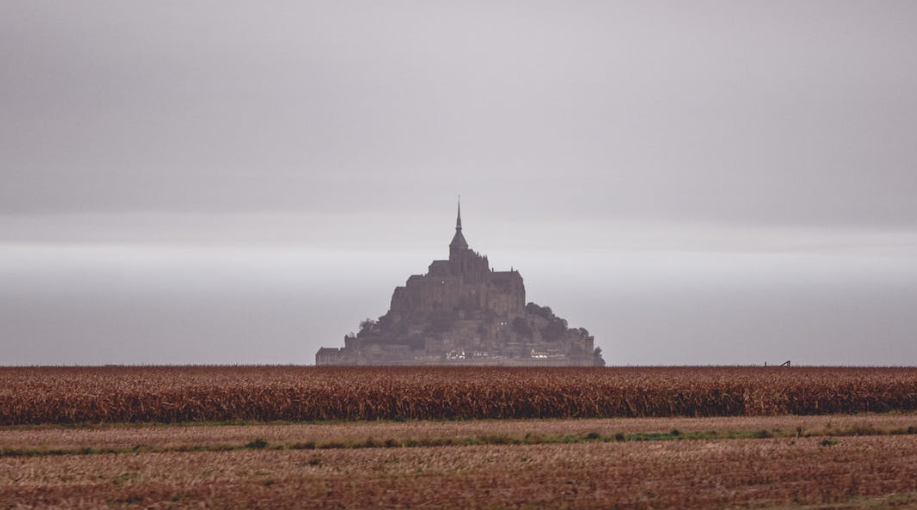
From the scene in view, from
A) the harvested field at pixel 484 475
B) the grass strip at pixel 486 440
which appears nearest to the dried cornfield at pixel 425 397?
the harvested field at pixel 484 475

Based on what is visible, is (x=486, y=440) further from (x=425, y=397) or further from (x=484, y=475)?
(x=425, y=397)

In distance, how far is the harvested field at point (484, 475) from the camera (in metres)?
19.3

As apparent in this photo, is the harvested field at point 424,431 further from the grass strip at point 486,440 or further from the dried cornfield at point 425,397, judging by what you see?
the dried cornfield at point 425,397

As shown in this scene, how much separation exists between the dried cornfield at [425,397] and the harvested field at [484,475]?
5624mm

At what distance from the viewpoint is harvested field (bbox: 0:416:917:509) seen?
63.5ft

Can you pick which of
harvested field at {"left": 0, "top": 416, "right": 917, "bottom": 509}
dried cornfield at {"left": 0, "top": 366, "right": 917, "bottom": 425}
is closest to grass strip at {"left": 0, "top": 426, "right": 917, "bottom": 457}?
harvested field at {"left": 0, "top": 416, "right": 917, "bottom": 509}

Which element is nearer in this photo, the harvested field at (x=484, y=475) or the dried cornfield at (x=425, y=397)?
Answer: the harvested field at (x=484, y=475)

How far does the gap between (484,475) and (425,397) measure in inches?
650

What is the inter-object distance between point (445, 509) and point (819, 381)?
28.1m

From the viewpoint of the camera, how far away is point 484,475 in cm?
2233

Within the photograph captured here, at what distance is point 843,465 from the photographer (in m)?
23.7

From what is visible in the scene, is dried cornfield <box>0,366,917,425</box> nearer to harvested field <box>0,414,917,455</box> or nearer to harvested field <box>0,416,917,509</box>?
harvested field <box>0,414,917,455</box>

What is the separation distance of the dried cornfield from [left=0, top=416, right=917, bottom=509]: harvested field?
221 inches

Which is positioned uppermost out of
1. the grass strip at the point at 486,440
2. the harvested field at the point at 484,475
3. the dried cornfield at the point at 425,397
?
the dried cornfield at the point at 425,397
